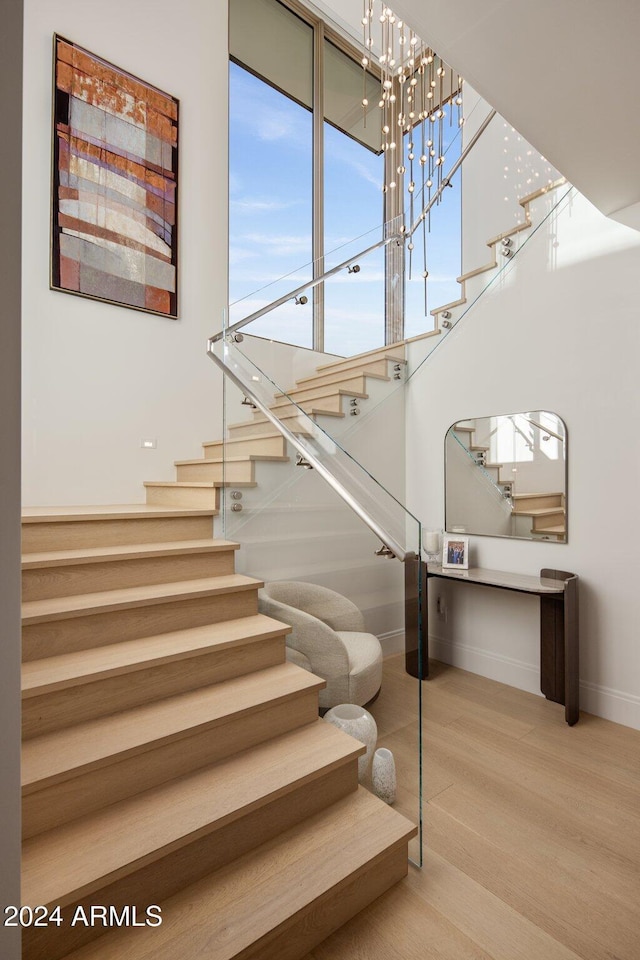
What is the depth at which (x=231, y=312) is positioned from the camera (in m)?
3.31

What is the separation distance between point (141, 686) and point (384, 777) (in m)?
0.97

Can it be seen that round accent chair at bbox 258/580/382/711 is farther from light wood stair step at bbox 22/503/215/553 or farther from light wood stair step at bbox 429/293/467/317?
light wood stair step at bbox 429/293/467/317

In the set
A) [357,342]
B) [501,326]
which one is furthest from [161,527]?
[501,326]

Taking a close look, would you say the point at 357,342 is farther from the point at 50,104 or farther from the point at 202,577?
the point at 50,104

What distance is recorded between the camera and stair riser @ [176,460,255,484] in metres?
2.79

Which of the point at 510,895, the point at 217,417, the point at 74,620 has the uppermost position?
the point at 217,417

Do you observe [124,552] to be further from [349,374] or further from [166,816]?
[349,374]

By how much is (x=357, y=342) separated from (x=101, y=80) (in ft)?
8.46

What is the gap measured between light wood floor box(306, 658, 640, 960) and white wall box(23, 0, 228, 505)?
2611 mm

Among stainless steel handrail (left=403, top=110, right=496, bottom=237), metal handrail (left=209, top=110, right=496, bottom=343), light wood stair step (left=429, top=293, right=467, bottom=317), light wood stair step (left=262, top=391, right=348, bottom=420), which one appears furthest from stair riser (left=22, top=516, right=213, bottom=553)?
stainless steel handrail (left=403, top=110, right=496, bottom=237)

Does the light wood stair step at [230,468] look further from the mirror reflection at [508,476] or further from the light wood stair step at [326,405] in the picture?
the mirror reflection at [508,476]

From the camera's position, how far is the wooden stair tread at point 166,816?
1215 mm

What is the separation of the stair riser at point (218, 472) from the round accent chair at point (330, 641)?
0.72 metres

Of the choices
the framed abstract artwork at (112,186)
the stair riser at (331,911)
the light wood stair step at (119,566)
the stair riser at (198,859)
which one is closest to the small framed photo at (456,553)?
the light wood stair step at (119,566)
